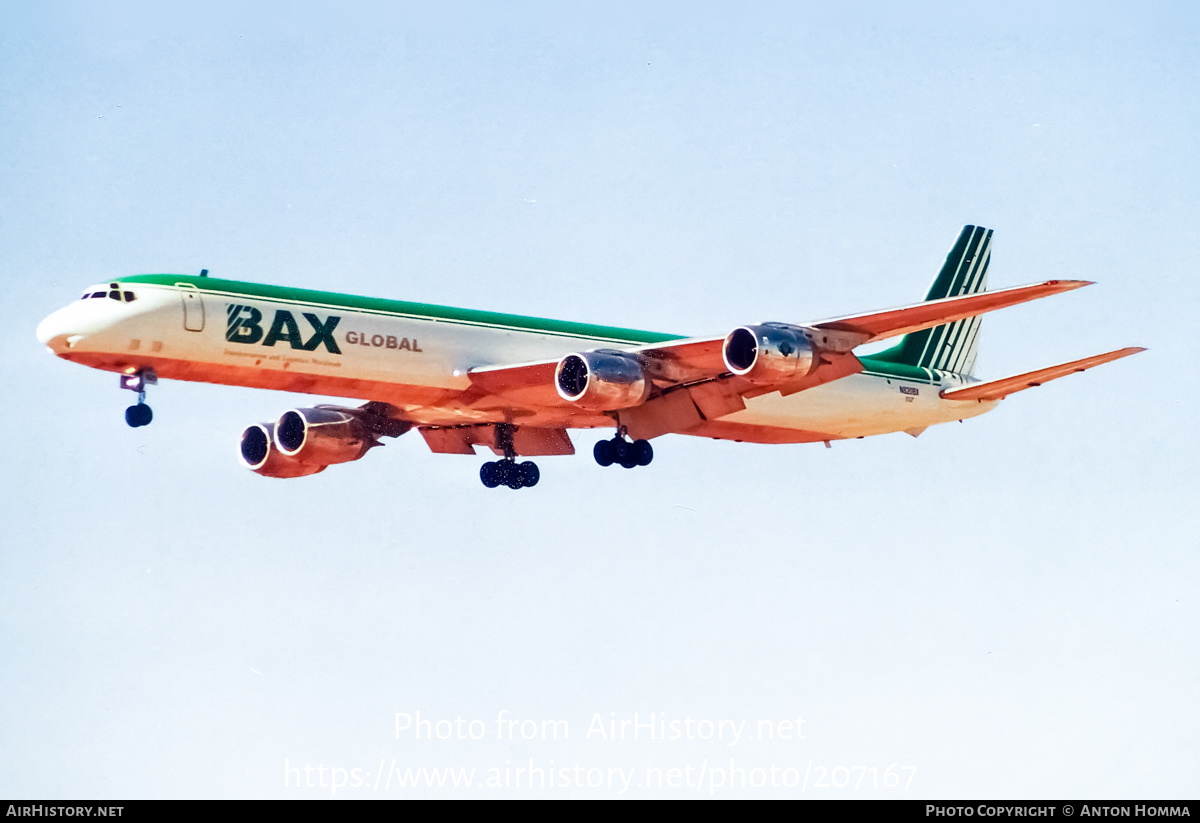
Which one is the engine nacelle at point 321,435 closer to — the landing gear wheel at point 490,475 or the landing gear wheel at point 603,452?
the landing gear wheel at point 490,475

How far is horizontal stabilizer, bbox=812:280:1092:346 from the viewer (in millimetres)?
33656

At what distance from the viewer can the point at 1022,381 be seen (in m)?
42.4

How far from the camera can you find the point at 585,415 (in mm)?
41344

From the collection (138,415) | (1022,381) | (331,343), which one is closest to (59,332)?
(138,415)

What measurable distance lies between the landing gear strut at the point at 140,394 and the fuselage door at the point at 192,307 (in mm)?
1476

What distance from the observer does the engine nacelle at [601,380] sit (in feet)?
122

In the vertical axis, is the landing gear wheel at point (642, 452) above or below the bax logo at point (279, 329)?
below

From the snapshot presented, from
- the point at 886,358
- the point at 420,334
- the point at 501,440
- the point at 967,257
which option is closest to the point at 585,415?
the point at 501,440

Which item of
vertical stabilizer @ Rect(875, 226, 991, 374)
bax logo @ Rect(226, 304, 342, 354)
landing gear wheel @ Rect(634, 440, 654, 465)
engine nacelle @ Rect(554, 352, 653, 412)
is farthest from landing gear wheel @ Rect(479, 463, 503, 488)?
vertical stabilizer @ Rect(875, 226, 991, 374)

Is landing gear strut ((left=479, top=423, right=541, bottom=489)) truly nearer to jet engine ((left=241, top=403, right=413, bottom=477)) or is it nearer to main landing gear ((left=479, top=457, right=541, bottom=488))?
main landing gear ((left=479, top=457, right=541, bottom=488))

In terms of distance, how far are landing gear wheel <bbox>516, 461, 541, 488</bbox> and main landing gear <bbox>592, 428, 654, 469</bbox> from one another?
2103 millimetres

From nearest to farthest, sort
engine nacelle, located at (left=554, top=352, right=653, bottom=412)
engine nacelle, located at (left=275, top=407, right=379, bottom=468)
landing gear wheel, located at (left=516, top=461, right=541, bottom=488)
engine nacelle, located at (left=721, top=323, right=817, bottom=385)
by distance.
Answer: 1. engine nacelle, located at (left=721, top=323, right=817, bottom=385)
2. engine nacelle, located at (left=554, top=352, right=653, bottom=412)
3. engine nacelle, located at (left=275, top=407, right=379, bottom=468)
4. landing gear wheel, located at (left=516, top=461, right=541, bottom=488)

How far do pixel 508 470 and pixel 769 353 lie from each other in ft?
32.8

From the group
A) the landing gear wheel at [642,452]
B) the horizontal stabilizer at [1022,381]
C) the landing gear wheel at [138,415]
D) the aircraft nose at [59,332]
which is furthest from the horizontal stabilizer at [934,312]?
the aircraft nose at [59,332]
